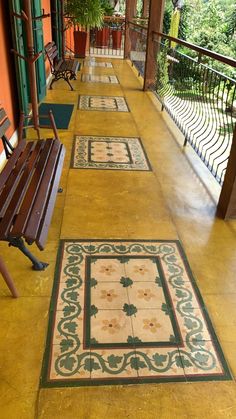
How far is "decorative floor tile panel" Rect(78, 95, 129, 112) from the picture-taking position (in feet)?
16.5

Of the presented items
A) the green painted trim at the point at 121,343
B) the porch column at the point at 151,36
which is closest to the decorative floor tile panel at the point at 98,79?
the porch column at the point at 151,36

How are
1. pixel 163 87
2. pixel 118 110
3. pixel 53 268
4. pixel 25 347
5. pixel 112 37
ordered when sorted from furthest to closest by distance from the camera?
1. pixel 112 37
2. pixel 163 87
3. pixel 118 110
4. pixel 53 268
5. pixel 25 347

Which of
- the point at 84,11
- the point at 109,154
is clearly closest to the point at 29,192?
the point at 109,154

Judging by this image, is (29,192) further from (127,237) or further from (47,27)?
(47,27)

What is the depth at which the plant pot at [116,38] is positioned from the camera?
11.3 meters

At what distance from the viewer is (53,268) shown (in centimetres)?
199

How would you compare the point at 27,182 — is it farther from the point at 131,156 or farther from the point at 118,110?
the point at 118,110

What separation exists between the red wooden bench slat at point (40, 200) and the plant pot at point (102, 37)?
10.7 m

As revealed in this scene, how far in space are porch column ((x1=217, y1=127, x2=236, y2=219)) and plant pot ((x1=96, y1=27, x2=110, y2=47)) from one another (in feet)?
35.0

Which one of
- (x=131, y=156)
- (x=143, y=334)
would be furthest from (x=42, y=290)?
(x=131, y=156)

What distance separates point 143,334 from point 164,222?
1.01 meters

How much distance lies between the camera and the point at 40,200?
183 cm

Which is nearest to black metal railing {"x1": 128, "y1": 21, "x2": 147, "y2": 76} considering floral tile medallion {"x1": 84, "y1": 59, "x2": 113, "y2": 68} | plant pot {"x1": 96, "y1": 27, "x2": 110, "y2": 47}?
floral tile medallion {"x1": 84, "y1": 59, "x2": 113, "y2": 68}

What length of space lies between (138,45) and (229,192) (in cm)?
666
